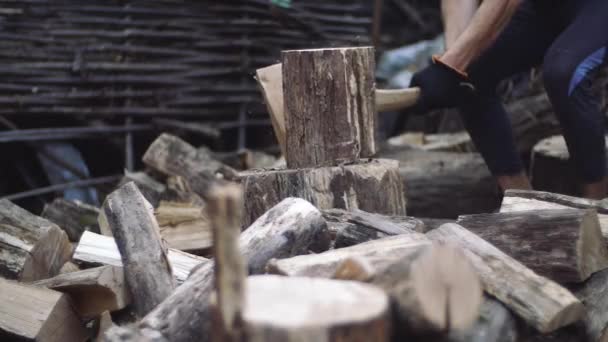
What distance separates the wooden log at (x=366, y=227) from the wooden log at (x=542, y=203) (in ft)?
1.14

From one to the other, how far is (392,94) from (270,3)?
227 centimetres

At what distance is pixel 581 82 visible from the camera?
9.96 feet

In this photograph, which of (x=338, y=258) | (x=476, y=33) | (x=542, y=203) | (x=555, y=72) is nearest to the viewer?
(x=338, y=258)

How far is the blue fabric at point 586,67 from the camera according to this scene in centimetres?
302

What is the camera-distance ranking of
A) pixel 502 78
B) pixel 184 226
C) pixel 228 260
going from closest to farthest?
pixel 228 260, pixel 502 78, pixel 184 226

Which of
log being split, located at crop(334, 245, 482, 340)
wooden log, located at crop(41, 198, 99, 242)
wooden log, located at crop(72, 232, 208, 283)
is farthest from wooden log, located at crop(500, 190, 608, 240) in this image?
wooden log, located at crop(41, 198, 99, 242)

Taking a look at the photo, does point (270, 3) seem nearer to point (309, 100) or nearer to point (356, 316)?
point (309, 100)

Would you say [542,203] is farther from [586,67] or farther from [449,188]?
[449,188]

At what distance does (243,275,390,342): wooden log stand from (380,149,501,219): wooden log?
2792 mm

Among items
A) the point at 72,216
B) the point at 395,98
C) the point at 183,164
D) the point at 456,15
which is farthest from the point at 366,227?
the point at 183,164

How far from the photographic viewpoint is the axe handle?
3.20 m

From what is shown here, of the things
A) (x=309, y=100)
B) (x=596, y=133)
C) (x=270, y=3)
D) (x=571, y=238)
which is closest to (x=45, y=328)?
(x=309, y=100)

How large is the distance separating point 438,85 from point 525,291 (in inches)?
59.9

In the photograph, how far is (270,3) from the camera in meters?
5.25
